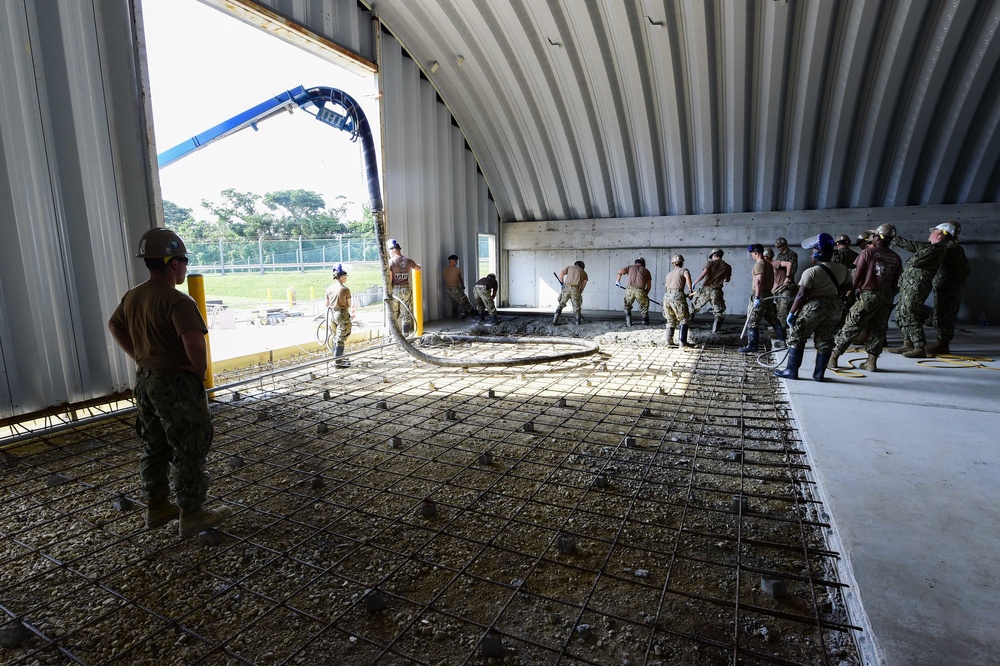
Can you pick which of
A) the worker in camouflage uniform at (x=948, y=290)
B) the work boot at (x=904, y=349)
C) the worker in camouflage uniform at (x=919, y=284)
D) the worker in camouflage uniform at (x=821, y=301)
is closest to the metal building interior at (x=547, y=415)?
the worker in camouflage uniform at (x=948, y=290)

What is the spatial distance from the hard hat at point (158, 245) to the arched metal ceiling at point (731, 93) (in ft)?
27.1

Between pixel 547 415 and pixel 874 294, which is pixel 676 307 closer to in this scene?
pixel 874 294

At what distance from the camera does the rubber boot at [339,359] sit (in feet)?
24.2

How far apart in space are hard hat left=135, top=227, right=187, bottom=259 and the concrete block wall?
11.1 metres

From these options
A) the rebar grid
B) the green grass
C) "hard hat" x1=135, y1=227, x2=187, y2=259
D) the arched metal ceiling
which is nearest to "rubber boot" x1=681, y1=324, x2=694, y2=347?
the rebar grid

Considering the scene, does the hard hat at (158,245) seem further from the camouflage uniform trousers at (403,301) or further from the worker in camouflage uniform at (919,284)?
the worker in camouflage uniform at (919,284)

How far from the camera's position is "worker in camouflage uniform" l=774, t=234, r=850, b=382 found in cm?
548

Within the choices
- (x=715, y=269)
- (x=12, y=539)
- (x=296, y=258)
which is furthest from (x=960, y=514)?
(x=296, y=258)

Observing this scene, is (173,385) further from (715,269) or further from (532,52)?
(532,52)

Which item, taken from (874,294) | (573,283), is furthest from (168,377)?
(573,283)

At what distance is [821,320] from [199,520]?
6.17 m

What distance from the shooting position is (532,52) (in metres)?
9.65

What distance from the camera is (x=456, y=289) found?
11672 millimetres

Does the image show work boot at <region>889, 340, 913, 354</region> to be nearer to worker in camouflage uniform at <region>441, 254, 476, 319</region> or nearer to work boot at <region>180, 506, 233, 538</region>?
worker in camouflage uniform at <region>441, 254, 476, 319</region>
